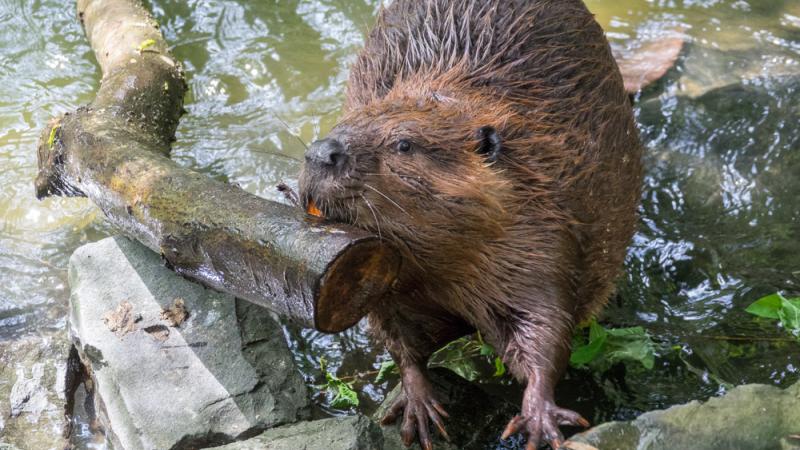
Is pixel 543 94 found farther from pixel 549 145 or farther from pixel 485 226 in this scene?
pixel 485 226

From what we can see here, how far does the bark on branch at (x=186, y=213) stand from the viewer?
2.34m

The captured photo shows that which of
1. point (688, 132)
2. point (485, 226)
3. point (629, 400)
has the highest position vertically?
point (485, 226)

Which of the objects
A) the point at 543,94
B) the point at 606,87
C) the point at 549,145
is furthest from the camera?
the point at 606,87

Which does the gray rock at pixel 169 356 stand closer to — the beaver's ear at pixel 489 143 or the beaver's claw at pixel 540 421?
the beaver's claw at pixel 540 421

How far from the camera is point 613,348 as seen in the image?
3.44 metres

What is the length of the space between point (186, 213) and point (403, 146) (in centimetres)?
72

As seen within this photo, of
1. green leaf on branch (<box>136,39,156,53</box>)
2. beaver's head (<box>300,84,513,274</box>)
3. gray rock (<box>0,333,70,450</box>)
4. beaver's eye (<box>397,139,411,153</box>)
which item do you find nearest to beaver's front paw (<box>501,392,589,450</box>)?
beaver's head (<box>300,84,513,274</box>)

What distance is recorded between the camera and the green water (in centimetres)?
356

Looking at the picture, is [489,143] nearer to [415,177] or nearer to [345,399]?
[415,177]

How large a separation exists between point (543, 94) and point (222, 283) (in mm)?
1356

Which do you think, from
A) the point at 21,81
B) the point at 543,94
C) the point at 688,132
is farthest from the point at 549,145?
the point at 21,81

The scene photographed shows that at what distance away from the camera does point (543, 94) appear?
3.24m

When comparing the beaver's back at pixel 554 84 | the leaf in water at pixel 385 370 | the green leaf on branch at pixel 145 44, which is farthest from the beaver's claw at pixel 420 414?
the green leaf on branch at pixel 145 44

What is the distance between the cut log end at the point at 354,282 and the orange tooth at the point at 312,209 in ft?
0.84
